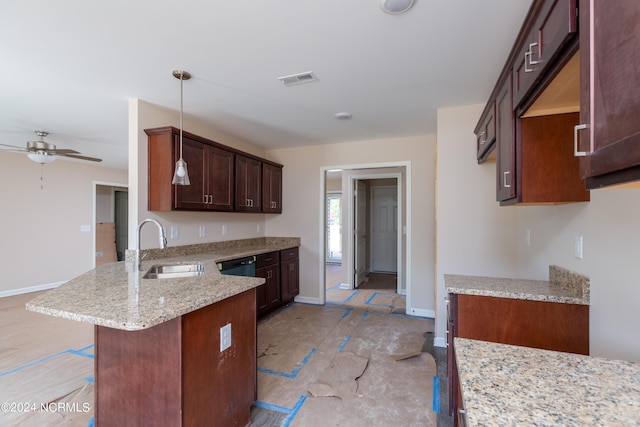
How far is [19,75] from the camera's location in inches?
92.6

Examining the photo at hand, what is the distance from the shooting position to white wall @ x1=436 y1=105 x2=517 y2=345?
2.92 m

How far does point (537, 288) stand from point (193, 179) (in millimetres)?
2958

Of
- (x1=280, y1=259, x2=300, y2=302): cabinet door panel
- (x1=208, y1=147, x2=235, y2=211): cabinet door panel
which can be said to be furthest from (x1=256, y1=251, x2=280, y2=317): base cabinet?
(x1=208, y1=147, x2=235, y2=211): cabinet door panel

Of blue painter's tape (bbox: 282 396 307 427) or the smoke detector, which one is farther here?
blue painter's tape (bbox: 282 396 307 427)

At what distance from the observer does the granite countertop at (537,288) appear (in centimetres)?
158

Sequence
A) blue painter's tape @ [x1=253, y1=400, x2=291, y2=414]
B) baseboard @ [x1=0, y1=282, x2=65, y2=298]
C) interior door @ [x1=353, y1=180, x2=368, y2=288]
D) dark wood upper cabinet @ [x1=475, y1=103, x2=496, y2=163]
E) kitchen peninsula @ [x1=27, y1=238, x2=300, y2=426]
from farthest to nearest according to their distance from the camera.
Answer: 1. interior door @ [x1=353, y1=180, x2=368, y2=288]
2. baseboard @ [x1=0, y1=282, x2=65, y2=298]
3. dark wood upper cabinet @ [x1=475, y1=103, x2=496, y2=163]
4. blue painter's tape @ [x1=253, y1=400, x2=291, y2=414]
5. kitchen peninsula @ [x1=27, y1=238, x2=300, y2=426]

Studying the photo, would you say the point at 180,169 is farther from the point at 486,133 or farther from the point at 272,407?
the point at 486,133

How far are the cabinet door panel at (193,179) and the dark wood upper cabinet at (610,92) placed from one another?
9.48 ft

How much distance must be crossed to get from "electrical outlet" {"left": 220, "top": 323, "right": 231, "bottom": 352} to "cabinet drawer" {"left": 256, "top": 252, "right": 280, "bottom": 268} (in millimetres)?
1976

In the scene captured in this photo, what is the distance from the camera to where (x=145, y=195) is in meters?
2.85

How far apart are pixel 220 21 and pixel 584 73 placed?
174 centimetres

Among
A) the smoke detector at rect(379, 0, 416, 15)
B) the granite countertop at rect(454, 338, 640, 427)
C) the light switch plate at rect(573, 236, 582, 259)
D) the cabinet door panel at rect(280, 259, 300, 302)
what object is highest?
the smoke detector at rect(379, 0, 416, 15)

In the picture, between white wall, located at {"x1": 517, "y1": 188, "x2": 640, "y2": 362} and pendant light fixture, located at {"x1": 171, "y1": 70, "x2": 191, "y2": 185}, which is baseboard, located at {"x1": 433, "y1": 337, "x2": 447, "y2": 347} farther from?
pendant light fixture, located at {"x1": 171, "y1": 70, "x2": 191, "y2": 185}

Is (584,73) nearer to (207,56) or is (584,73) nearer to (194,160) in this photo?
(207,56)
